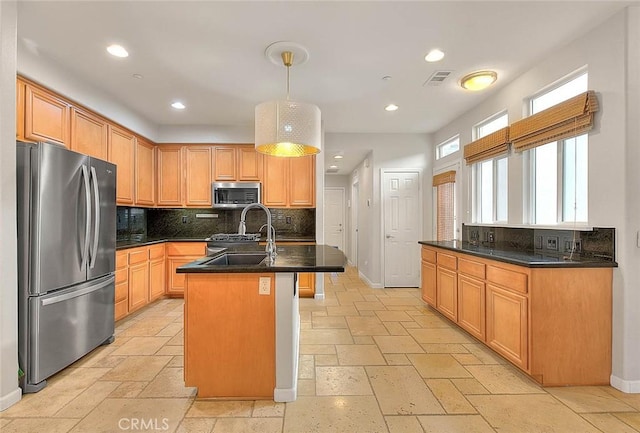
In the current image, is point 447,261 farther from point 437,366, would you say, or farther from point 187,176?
point 187,176

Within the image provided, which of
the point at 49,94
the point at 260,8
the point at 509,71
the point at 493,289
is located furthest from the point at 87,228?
the point at 509,71

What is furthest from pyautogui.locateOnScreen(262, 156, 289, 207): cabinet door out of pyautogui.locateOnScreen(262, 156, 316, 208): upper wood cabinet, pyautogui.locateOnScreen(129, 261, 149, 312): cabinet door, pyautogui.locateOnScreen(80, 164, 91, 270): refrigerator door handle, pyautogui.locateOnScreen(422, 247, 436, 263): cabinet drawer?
pyautogui.locateOnScreen(80, 164, 91, 270): refrigerator door handle

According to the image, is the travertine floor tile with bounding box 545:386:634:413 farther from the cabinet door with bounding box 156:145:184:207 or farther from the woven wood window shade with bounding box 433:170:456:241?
the cabinet door with bounding box 156:145:184:207

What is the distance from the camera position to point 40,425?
1.86m

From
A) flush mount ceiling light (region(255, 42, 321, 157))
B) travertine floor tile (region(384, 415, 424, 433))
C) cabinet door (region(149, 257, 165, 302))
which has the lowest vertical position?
travertine floor tile (region(384, 415, 424, 433))

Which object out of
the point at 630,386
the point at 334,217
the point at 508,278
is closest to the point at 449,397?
the point at 508,278

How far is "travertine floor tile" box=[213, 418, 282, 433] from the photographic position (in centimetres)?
181

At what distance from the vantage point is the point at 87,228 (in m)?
2.64

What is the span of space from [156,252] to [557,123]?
190 inches

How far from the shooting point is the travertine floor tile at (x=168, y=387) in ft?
7.19

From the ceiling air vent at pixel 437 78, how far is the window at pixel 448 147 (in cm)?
148

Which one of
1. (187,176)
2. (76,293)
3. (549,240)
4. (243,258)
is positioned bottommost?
(76,293)

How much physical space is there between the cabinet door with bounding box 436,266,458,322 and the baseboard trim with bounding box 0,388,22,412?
3715mm

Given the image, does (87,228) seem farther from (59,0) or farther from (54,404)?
(59,0)
